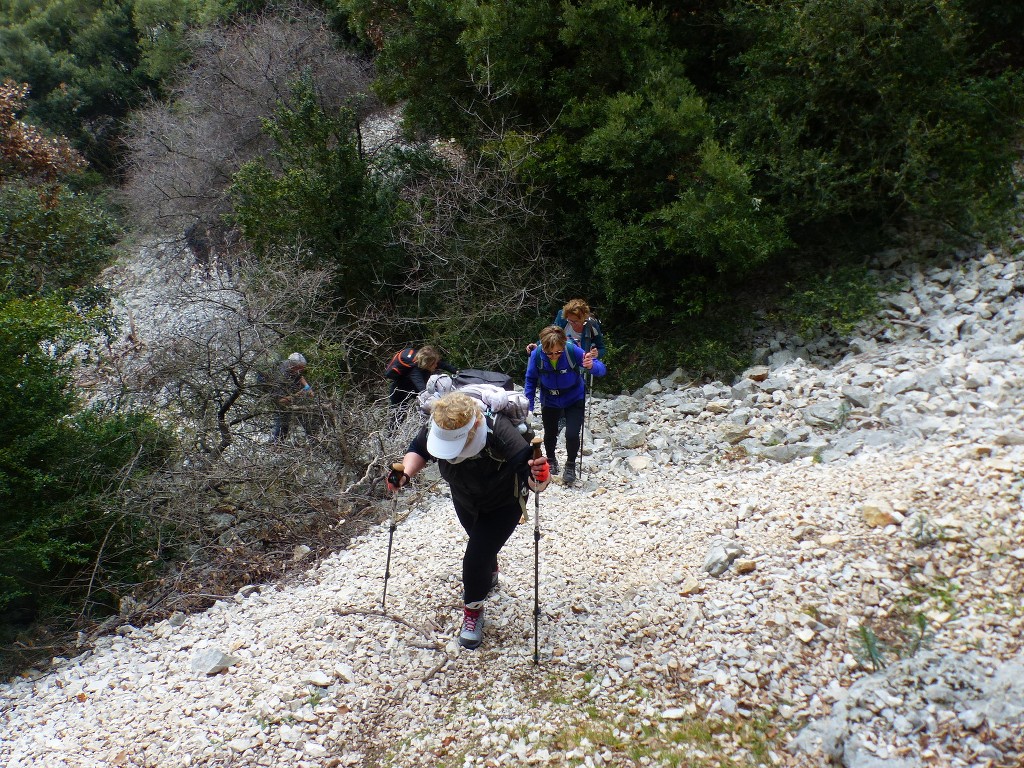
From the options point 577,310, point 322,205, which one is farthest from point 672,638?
point 322,205

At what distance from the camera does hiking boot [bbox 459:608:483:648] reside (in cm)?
435

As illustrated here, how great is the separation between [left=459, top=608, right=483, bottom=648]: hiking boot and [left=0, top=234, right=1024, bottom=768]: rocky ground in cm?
9

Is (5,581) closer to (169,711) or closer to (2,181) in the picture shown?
(169,711)

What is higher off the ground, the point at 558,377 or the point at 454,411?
the point at 558,377

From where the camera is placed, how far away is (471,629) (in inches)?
172

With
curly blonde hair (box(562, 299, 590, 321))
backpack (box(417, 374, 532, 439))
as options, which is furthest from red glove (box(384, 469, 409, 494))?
curly blonde hair (box(562, 299, 590, 321))

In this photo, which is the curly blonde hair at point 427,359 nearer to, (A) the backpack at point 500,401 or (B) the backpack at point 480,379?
(B) the backpack at point 480,379

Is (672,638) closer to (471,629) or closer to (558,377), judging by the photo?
(471,629)

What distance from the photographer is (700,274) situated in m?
9.61

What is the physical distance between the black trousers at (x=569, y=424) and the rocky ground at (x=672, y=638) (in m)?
0.54

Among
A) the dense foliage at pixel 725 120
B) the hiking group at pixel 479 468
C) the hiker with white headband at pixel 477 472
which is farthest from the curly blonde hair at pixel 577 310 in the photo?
the dense foliage at pixel 725 120

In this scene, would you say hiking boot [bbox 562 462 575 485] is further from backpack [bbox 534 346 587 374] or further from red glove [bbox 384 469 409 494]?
red glove [bbox 384 469 409 494]

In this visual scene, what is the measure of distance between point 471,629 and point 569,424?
8.24 ft

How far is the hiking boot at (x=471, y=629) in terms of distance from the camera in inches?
171
